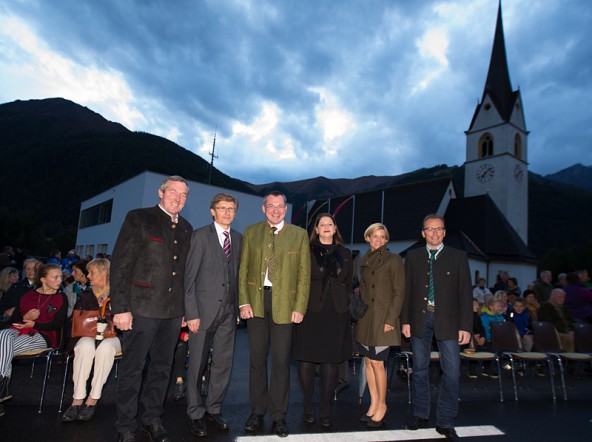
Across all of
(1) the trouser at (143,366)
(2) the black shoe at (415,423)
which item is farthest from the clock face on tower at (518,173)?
(1) the trouser at (143,366)

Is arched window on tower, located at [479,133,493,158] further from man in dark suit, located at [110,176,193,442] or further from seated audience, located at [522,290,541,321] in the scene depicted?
man in dark suit, located at [110,176,193,442]

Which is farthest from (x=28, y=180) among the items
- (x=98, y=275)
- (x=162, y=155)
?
(x=98, y=275)

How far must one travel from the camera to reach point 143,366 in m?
3.43

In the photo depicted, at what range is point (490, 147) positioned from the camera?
141ft

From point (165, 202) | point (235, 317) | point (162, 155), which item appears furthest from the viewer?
point (162, 155)

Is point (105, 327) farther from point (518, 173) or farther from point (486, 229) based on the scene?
point (518, 173)

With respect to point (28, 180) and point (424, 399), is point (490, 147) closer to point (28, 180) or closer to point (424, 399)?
point (424, 399)

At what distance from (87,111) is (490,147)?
207 metres

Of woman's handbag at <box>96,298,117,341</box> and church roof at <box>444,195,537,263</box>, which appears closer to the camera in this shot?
woman's handbag at <box>96,298,117,341</box>

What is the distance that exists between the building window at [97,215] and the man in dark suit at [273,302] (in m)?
27.6

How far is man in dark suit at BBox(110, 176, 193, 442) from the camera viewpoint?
10.8 ft

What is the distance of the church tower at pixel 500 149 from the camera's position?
40.4 meters

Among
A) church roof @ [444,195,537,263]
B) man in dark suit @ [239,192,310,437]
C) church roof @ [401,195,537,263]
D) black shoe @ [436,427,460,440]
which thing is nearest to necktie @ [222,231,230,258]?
man in dark suit @ [239,192,310,437]

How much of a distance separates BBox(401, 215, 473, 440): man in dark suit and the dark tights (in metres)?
0.84
